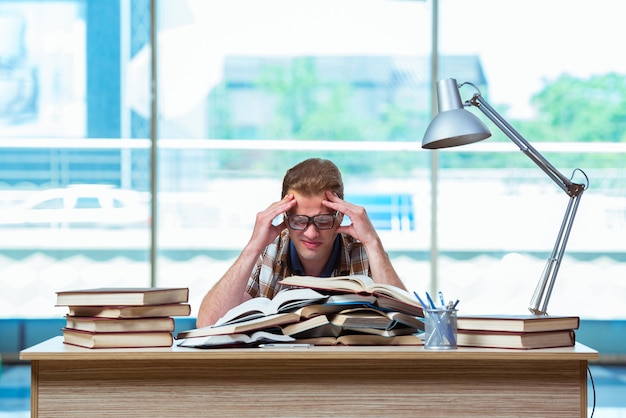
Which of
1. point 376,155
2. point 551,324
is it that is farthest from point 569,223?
point 376,155

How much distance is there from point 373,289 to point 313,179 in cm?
78

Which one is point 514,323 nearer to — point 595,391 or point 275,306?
point 275,306

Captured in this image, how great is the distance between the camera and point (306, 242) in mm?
2570

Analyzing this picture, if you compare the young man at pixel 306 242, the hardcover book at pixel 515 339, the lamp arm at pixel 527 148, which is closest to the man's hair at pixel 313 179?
the young man at pixel 306 242

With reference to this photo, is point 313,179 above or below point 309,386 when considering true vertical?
above

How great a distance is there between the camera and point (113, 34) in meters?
5.42

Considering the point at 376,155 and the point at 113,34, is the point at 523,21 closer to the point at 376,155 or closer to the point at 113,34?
the point at 376,155

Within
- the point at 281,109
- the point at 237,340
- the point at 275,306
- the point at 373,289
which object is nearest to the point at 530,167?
the point at 281,109

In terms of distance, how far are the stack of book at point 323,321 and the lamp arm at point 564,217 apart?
21.2 inches

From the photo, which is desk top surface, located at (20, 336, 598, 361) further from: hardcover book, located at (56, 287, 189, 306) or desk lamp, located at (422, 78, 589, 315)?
desk lamp, located at (422, 78, 589, 315)

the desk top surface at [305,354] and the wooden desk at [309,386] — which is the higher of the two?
the desk top surface at [305,354]

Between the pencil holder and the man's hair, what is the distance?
90 cm

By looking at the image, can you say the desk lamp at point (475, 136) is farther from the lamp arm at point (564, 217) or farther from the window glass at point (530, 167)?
the window glass at point (530, 167)

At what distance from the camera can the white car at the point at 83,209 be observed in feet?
17.9
